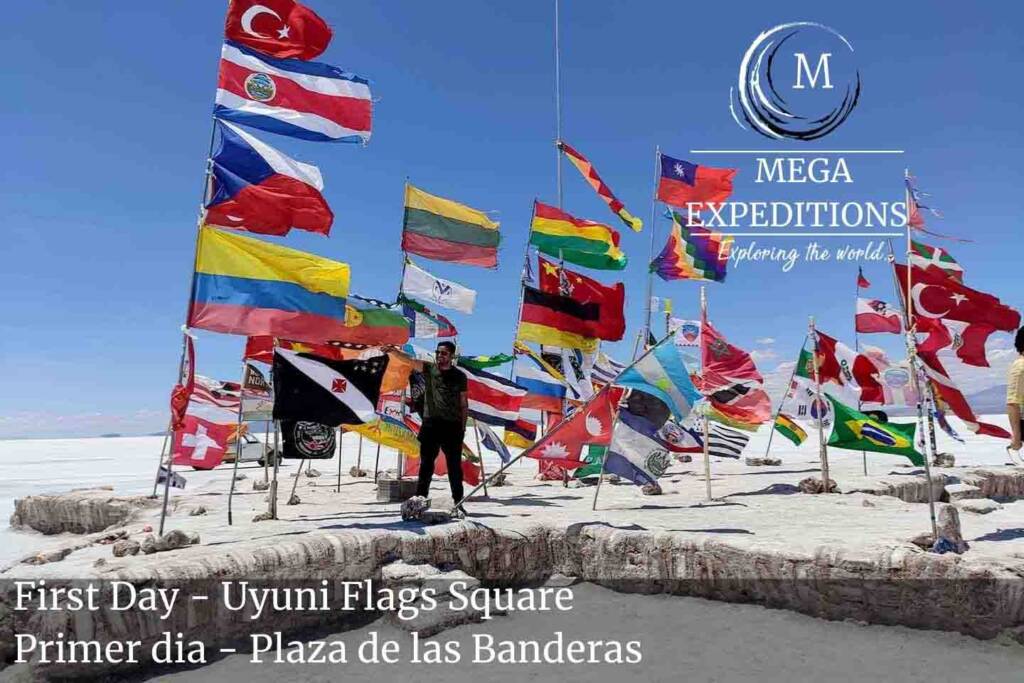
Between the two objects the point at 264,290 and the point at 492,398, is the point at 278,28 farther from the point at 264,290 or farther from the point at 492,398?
the point at 492,398

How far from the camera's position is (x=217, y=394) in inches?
478

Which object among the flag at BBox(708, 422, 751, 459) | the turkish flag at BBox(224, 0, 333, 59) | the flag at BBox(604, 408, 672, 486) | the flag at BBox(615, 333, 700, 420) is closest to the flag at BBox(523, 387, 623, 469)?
the flag at BBox(604, 408, 672, 486)

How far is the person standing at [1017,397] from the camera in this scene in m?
6.19

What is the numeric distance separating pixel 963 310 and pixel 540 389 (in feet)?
22.9

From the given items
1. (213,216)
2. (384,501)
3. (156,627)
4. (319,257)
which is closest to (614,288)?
(384,501)

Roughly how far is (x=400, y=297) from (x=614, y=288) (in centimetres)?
456

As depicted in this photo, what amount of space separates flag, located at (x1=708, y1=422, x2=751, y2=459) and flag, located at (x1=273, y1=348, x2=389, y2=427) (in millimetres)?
7660

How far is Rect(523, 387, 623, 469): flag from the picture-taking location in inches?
309

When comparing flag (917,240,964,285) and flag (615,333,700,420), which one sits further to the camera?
flag (917,240,964,285)

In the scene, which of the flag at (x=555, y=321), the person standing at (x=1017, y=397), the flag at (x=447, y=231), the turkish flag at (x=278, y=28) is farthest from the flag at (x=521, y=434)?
the person standing at (x=1017, y=397)

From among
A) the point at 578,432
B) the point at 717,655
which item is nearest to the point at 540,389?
the point at 578,432

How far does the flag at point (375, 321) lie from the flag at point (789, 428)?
30.7 ft

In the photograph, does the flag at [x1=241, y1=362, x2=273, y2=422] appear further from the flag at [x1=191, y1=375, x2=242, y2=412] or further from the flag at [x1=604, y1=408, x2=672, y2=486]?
the flag at [x1=604, y1=408, x2=672, y2=486]

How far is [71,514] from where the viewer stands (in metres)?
10.3
